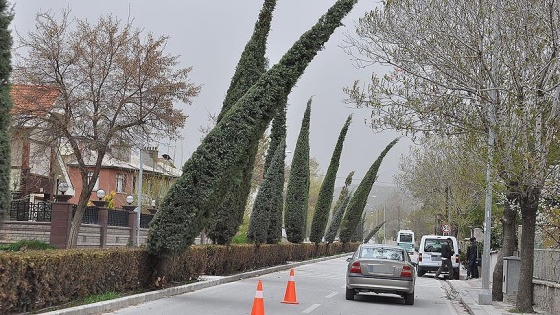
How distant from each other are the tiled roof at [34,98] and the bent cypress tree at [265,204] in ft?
31.7

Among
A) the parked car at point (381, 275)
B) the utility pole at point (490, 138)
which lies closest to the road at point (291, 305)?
the parked car at point (381, 275)

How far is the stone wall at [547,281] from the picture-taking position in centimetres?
1655

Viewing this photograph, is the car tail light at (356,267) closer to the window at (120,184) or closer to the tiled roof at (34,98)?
the tiled roof at (34,98)

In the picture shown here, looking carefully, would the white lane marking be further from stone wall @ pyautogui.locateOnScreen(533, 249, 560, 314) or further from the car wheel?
stone wall @ pyautogui.locateOnScreen(533, 249, 560, 314)

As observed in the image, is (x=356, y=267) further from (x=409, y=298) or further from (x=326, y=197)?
(x=326, y=197)

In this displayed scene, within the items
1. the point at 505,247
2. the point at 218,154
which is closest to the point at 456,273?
the point at 505,247

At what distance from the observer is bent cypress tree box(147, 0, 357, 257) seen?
1683 centimetres

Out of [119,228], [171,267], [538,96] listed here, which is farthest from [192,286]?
[119,228]

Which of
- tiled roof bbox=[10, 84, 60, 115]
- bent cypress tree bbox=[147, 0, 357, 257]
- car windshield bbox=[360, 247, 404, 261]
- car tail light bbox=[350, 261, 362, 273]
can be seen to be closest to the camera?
bent cypress tree bbox=[147, 0, 357, 257]

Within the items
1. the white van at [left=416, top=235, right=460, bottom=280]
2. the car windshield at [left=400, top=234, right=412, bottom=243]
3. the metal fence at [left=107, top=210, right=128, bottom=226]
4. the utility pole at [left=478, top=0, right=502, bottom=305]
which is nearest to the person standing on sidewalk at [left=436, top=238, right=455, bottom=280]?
the white van at [left=416, top=235, right=460, bottom=280]

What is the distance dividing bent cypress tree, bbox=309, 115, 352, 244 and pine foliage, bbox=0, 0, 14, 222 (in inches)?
1432

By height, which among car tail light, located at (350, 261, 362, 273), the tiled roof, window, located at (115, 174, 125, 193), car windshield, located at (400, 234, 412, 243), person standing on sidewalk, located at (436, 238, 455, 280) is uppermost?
the tiled roof

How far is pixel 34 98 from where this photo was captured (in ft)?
92.5

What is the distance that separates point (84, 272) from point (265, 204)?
59.2 feet
